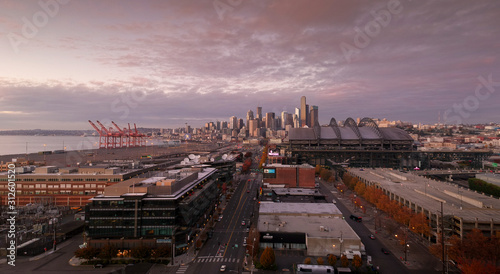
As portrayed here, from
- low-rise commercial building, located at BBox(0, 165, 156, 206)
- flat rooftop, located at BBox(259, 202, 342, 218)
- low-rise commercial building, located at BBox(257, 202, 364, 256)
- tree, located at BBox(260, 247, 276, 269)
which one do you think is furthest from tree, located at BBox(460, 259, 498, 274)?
low-rise commercial building, located at BBox(0, 165, 156, 206)

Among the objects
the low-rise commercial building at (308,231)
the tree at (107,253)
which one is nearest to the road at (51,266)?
the tree at (107,253)

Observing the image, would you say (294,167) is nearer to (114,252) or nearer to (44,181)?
(114,252)

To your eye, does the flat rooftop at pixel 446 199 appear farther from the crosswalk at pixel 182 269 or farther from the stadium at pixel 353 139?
the stadium at pixel 353 139

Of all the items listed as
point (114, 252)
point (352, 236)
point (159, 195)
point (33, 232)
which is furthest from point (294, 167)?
point (33, 232)

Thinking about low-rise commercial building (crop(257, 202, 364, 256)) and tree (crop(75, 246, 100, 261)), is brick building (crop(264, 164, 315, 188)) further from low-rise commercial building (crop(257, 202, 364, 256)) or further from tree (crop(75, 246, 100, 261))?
tree (crop(75, 246, 100, 261))

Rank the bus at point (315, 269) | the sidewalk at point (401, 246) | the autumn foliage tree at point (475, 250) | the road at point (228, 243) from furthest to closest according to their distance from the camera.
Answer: the sidewalk at point (401, 246)
the road at point (228, 243)
the bus at point (315, 269)
the autumn foliage tree at point (475, 250)

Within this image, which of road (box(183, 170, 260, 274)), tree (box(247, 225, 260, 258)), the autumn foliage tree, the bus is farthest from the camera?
tree (box(247, 225, 260, 258))
